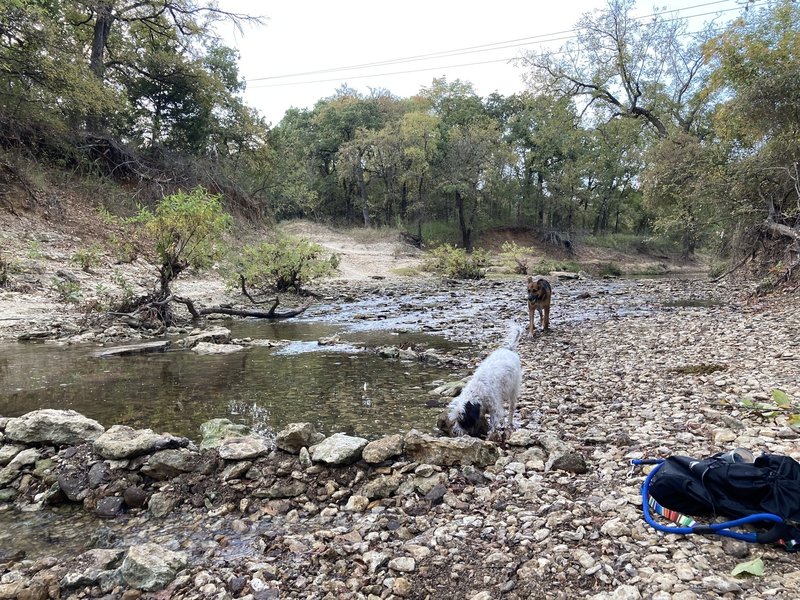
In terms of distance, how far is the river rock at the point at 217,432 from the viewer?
14.4 feet

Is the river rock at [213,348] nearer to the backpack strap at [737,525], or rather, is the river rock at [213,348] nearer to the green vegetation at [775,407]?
the backpack strap at [737,525]

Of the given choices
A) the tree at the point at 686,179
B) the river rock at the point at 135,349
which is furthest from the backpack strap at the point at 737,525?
the tree at the point at 686,179

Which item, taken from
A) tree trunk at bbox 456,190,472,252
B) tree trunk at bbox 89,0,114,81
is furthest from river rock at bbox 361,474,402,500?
tree trunk at bbox 456,190,472,252

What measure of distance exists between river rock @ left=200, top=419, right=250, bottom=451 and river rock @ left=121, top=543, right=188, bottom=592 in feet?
4.73

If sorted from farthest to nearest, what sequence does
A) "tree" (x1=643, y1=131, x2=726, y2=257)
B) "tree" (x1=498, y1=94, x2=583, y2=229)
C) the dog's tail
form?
"tree" (x1=498, y1=94, x2=583, y2=229) → "tree" (x1=643, y1=131, x2=726, y2=257) → the dog's tail

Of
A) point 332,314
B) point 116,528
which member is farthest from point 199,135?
point 116,528

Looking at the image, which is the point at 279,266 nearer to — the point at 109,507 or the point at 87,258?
the point at 87,258

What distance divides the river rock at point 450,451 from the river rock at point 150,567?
1.90 m

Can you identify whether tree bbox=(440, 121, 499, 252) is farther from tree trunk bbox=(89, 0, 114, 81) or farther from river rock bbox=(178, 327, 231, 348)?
river rock bbox=(178, 327, 231, 348)

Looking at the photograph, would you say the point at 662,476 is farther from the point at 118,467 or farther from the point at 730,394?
the point at 118,467

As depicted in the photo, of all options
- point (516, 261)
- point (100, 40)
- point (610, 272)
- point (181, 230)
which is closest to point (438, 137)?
point (516, 261)

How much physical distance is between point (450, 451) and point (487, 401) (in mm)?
1380

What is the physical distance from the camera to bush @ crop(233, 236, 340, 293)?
17.0 metres

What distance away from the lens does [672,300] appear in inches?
629
